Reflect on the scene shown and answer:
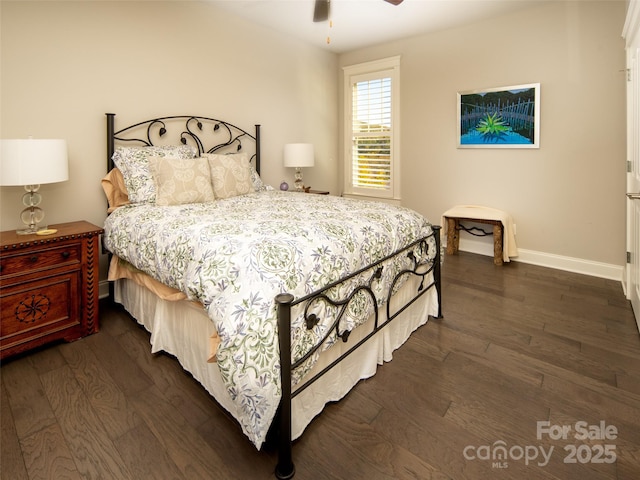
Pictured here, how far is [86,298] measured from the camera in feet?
7.81

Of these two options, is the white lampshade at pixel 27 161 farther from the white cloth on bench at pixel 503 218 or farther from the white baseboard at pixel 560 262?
the white baseboard at pixel 560 262

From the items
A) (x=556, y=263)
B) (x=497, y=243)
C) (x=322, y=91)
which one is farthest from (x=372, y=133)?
(x=556, y=263)

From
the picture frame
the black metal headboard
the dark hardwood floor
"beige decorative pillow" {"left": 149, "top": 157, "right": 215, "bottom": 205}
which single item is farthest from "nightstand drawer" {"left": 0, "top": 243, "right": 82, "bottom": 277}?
the picture frame

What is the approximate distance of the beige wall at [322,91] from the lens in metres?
2.67

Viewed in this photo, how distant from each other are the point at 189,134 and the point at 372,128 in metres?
2.58

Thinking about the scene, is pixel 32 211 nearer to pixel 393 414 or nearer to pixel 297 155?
pixel 393 414

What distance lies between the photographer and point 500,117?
155 inches

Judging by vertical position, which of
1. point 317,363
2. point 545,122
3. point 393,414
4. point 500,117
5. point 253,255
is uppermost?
point 500,117

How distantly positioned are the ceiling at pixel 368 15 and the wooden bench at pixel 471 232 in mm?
2124

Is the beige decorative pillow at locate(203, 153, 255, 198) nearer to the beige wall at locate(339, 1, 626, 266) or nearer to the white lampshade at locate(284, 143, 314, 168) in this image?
the white lampshade at locate(284, 143, 314, 168)

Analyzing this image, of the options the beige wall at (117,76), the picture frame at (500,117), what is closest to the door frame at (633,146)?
the picture frame at (500,117)

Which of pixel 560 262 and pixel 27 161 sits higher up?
pixel 27 161

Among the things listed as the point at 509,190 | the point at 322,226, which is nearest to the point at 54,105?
the point at 322,226

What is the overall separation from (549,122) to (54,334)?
4.59 metres
